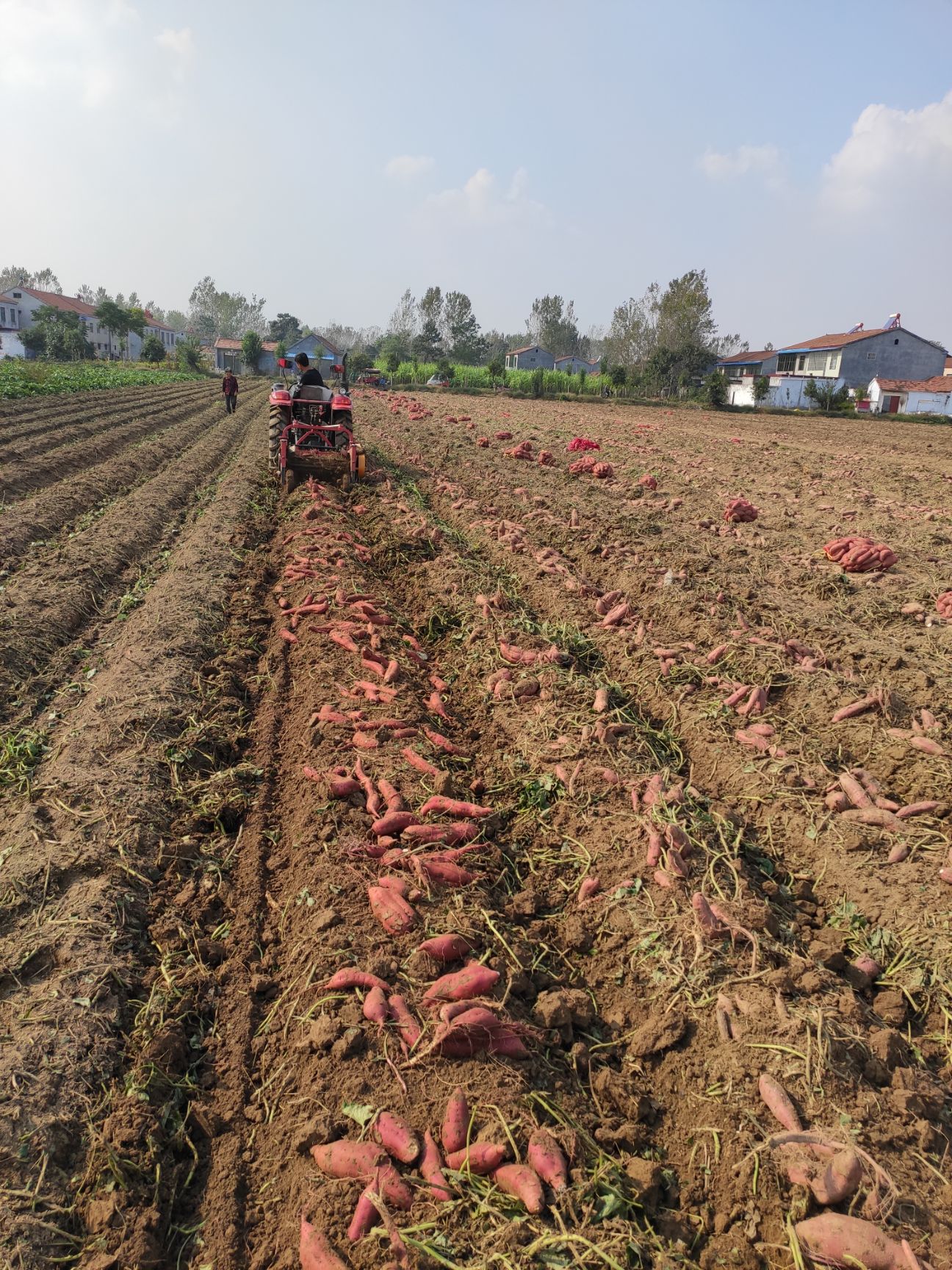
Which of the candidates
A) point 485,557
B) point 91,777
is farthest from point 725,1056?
point 485,557

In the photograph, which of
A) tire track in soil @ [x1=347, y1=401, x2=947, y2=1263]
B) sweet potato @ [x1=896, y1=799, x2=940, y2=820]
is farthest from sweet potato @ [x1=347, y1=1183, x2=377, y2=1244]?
sweet potato @ [x1=896, y1=799, x2=940, y2=820]

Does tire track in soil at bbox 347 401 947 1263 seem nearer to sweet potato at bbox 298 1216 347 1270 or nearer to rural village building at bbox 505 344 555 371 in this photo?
sweet potato at bbox 298 1216 347 1270

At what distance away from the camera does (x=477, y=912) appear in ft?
11.9

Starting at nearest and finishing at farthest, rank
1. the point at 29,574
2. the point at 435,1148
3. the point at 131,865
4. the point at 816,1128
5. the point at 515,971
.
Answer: the point at 435,1148
the point at 816,1128
the point at 515,971
the point at 131,865
the point at 29,574

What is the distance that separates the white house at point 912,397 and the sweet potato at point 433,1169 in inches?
2204

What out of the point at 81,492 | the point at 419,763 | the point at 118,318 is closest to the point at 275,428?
the point at 81,492

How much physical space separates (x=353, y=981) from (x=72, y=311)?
9588cm

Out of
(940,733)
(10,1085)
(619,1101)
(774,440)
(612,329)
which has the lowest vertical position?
(619,1101)

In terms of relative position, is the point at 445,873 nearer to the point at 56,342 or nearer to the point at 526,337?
the point at 56,342

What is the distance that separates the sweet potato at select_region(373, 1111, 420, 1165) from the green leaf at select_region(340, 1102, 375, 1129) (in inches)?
1.7

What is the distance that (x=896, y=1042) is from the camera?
312 cm

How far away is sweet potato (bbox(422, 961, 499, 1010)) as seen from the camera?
3.07m

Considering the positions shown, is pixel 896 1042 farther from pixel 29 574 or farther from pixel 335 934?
pixel 29 574

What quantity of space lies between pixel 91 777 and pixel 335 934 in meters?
2.05
